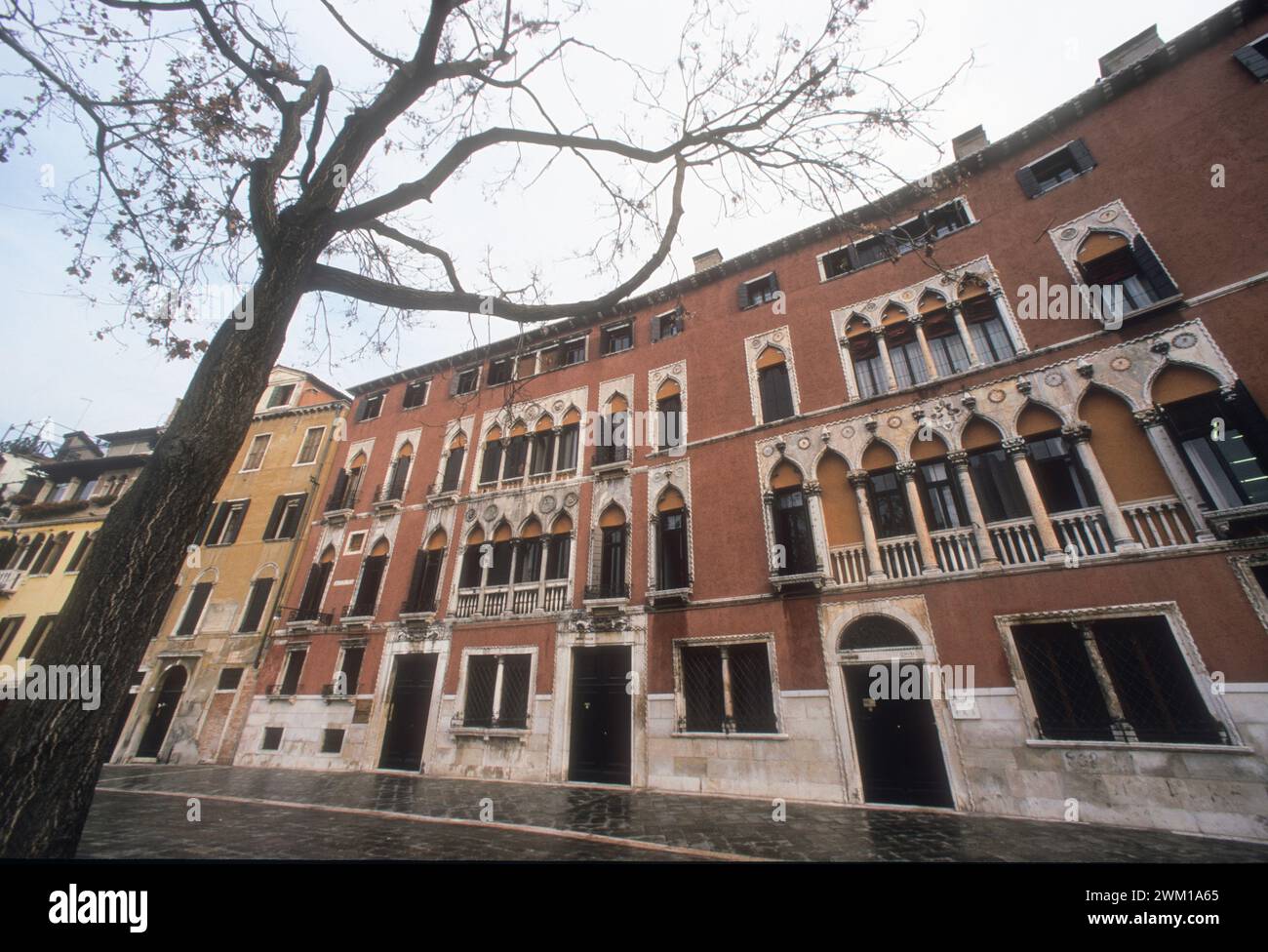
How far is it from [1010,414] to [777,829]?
901 centimetres

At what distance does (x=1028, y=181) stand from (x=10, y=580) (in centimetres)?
4086

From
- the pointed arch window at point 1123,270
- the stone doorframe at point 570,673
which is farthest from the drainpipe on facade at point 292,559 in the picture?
the pointed arch window at point 1123,270

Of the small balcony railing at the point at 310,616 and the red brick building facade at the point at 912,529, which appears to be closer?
the red brick building facade at the point at 912,529

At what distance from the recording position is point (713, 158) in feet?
20.9

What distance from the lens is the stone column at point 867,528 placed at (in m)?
10.9

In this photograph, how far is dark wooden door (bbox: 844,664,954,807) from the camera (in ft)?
31.2

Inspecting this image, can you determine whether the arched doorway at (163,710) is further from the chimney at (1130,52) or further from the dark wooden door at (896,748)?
the chimney at (1130,52)

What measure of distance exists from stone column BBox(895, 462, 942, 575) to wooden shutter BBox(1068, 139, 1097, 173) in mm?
7592

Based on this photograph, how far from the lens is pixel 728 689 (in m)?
11.6

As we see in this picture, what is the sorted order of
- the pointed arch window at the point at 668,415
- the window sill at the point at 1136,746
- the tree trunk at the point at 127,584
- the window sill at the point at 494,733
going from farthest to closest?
the pointed arch window at the point at 668,415, the window sill at the point at 494,733, the window sill at the point at 1136,746, the tree trunk at the point at 127,584

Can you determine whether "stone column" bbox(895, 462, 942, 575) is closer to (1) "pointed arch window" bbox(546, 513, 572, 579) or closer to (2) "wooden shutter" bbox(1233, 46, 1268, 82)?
(1) "pointed arch window" bbox(546, 513, 572, 579)

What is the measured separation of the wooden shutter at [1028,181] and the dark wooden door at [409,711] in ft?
64.3

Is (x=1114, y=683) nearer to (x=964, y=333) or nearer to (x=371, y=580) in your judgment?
(x=964, y=333)

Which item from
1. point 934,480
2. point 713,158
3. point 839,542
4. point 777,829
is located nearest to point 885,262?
point 934,480
